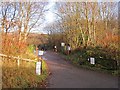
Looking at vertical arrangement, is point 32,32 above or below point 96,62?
above

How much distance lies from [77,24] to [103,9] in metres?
4.19

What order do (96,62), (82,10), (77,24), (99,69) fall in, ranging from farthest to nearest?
1. (77,24)
2. (82,10)
3. (96,62)
4. (99,69)

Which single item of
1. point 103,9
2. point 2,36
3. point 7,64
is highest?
point 103,9

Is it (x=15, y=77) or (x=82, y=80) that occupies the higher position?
(x=15, y=77)

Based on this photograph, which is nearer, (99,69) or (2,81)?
(2,81)

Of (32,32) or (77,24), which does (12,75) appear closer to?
(32,32)

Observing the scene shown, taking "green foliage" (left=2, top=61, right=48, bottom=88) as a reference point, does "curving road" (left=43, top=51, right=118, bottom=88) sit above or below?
below

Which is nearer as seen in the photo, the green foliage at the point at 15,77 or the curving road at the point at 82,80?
the green foliage at the point at 15,77

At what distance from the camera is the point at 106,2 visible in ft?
95.6

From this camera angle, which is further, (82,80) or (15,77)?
(82,80)

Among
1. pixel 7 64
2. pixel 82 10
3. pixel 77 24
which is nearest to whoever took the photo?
pixel 7 64

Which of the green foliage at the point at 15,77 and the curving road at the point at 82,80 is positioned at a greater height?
the green foliage at the point at 15,77

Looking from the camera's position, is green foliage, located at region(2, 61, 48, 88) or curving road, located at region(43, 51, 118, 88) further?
curving road, located at region(43, 51, 118, 88)

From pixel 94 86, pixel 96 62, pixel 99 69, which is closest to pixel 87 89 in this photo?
pixel 94 86
